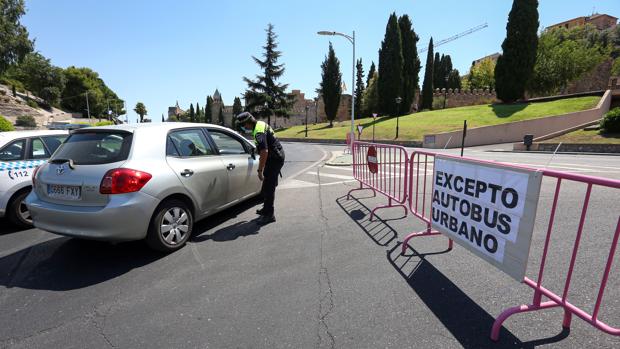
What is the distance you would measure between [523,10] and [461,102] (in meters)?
21.8

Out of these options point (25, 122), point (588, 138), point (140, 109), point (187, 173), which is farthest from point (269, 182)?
point (140, 109)

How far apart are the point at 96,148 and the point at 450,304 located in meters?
4.22

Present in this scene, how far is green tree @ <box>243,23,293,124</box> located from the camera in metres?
49.8

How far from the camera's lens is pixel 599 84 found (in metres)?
49.8

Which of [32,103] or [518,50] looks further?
[32,103]

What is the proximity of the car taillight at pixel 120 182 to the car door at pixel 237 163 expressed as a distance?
1524mm

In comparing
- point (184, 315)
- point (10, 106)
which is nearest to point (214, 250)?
point (184, 315)

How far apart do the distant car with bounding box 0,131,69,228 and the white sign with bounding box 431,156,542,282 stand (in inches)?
240

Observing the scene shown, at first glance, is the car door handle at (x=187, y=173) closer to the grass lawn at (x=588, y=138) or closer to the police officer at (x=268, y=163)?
the police officer at (x=268, y=163)

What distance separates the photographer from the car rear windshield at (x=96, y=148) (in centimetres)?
353

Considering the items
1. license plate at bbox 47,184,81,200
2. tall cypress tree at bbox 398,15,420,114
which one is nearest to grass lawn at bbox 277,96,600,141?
tall cypress tree at bbox 398,15,420,114

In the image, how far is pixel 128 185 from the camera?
334cm

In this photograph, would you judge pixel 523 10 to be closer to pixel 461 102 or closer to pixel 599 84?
pixel 461 102

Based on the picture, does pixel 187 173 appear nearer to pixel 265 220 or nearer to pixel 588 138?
pixel 265 220
